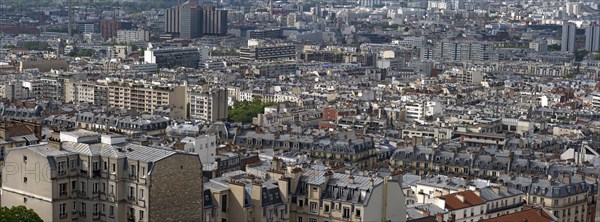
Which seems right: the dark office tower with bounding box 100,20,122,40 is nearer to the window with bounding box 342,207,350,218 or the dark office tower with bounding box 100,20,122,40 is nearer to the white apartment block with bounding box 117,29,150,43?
the white apartment block with bounding box 117,29,150,43

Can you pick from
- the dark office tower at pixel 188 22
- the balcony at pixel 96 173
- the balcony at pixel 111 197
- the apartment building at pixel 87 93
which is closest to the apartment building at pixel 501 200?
the balcony at pixel 111 197

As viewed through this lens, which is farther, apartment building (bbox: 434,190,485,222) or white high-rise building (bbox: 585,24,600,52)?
white high-rise building (bbox: 585,24,600,52)

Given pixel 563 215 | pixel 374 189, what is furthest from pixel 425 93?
pixel 374 189

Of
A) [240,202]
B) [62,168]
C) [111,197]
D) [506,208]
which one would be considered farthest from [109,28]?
[111,197]

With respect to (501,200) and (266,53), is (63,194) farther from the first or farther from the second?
(266,53)

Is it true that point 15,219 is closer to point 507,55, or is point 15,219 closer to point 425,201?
point 425,201

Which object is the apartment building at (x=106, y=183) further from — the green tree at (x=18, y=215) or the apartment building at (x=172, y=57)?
the apartment building at (x=172, y=57)

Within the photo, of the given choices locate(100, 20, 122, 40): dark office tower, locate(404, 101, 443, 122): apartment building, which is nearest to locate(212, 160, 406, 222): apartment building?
locate(404, 101, 443, 122): apartment building
